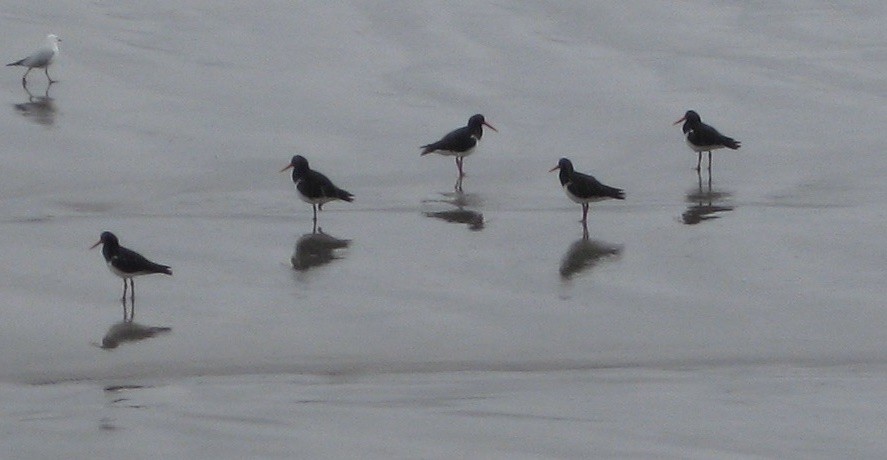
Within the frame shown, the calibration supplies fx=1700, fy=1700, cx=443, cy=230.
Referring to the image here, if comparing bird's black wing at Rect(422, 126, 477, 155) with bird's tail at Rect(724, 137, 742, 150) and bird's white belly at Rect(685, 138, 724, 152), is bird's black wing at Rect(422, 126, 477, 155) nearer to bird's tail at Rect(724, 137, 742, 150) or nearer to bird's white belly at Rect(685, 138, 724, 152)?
bird's white belly at Rect(685, 138, 724, 152)

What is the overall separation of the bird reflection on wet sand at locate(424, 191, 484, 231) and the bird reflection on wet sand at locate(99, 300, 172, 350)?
3.42 m

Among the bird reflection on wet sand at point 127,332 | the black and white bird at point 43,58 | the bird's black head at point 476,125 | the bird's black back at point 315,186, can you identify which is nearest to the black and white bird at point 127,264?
the bird reflection on wet sand at point 127,332

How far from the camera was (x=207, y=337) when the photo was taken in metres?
10.5

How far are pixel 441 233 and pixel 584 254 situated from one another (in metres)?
1.24

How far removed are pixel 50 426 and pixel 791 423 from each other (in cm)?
385

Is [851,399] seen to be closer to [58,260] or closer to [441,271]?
[441,271]

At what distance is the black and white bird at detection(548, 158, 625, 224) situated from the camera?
44.3 ft

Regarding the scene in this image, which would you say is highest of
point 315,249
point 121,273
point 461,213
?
point 461,213

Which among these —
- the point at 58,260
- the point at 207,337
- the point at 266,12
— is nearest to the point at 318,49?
the point at 266,12

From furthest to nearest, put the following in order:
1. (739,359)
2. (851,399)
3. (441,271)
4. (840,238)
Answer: (840,238)
(441,271)
(739,359)
(851,399)

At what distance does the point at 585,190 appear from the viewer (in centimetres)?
1349

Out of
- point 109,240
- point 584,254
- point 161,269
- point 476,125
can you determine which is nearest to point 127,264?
point 161,269

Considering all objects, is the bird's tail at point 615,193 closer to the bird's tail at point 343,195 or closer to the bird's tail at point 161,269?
the bird's tail at point 343,195

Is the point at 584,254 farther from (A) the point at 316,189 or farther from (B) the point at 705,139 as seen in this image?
(B) the point at 705,139
